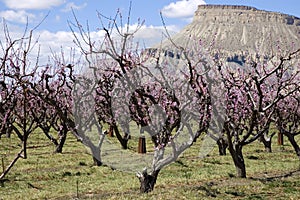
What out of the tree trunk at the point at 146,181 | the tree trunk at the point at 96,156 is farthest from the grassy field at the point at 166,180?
the tree trunk at the point at 96,156

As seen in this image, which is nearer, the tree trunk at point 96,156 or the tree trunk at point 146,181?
the tree trunk at point 146,181

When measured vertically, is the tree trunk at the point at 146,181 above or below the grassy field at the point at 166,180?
above

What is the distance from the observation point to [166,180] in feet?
57.9

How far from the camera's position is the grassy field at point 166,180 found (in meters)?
14.0

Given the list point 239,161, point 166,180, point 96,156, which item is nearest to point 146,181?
point 166,180

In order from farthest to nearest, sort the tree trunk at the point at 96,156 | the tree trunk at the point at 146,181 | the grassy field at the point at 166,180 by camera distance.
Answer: the tree trunk at the point at 96,156 → the tree trunk at the point at 146,181 → the grassy field at the point at 166,180

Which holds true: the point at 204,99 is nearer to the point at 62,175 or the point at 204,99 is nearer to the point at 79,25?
the point at 79,25

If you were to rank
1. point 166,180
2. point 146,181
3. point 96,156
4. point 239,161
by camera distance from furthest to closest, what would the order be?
1. point 96,156
2. point 166,180
3. point 239,161
4. point 146,181

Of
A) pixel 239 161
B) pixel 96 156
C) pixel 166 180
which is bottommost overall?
pixel 166 180

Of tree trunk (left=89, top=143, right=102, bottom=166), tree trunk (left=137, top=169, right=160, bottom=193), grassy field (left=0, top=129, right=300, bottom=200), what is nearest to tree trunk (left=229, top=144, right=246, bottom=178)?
grassy field (left=0, top=129, right=300, bottom=200)

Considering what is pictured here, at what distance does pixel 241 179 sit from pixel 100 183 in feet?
18.7

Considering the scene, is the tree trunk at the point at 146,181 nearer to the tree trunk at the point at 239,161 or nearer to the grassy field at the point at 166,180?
the grassy field at the point at 166,180

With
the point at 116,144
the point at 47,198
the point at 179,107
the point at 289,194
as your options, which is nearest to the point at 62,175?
the point at 47,198

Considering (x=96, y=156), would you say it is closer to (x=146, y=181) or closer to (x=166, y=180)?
(x=166, y=180)
